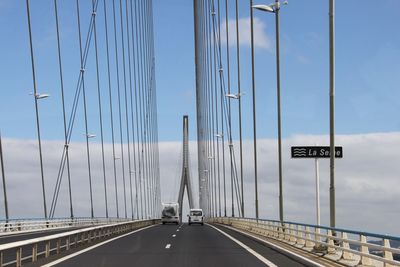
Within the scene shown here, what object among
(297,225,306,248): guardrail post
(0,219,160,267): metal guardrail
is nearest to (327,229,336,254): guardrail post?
(297,225,306,248): guardrail post

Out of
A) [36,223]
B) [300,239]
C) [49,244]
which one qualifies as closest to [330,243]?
[300,239]

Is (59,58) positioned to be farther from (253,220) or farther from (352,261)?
(352,261)

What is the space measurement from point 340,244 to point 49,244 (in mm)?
8918

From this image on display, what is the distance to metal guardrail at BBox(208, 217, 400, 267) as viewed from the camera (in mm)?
→ 13383

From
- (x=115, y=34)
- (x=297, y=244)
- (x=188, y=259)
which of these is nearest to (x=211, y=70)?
(x=115, y=34)

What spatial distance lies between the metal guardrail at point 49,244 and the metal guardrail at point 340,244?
7938 mm

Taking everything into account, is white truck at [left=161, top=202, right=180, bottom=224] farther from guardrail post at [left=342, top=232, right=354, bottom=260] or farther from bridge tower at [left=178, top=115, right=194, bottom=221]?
guardrail post at [left=342, top=232, right=354, bottom=260]

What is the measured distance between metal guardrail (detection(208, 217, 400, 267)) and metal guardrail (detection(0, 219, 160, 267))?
794 cm

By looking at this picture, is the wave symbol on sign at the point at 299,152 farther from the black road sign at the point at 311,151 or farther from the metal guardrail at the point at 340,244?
the metal guardrail at the point at 340,244

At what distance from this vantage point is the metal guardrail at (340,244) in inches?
527

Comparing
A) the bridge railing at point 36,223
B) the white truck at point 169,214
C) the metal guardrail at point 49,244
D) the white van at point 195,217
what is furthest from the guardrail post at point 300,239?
the white truck at point 169,214

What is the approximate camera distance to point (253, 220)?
41906 mm

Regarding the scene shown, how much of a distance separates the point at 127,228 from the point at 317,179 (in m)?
23.3

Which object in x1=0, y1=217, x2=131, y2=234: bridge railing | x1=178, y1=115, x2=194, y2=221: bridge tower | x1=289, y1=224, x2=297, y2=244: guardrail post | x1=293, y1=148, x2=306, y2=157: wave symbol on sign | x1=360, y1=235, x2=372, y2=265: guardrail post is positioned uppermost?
x1=293, y1=148, x2=306, y2=157: wave symbol on sign
